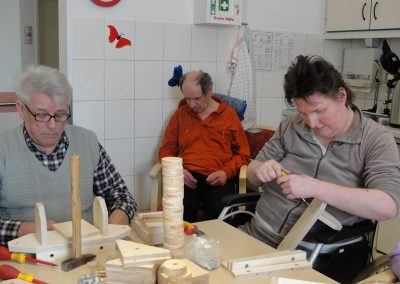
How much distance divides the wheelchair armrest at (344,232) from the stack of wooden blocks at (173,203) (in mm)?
591

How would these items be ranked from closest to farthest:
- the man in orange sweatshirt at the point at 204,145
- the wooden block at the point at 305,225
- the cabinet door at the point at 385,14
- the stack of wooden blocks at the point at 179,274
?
the stack of wooden blocks at the point at 179,274, the wooden block at the point at 305,225, the man in orange sweatshirt at the point at 204,145, the cabinet door at the point at 385,14

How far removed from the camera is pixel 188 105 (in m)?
2.90

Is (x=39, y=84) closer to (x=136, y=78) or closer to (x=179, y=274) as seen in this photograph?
(x=179, y=274)

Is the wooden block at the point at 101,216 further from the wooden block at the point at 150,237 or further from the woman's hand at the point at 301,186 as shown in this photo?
the woman's hand at the point at 301,186

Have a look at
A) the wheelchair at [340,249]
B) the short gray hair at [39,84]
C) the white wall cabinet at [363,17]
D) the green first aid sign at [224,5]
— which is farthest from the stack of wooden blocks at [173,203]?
the white wall cabinet at [363,17]

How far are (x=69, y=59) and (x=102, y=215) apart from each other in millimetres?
1643

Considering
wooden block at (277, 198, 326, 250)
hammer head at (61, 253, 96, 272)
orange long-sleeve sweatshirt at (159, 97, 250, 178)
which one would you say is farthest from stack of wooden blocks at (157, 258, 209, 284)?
orange long-sleeve sweatshirt at (159, 97, 250, 178)

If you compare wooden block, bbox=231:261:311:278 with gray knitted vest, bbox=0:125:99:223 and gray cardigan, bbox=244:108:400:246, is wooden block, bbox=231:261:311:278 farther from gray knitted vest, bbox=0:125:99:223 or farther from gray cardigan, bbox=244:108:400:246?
gray knitted vest, bbox=0:125:99:223

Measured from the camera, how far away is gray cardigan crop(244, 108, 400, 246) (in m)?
1.58

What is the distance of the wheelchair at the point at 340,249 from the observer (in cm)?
159

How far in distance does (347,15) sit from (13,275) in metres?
3.13

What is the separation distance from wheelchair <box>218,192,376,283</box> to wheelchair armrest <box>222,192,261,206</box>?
0.37 metres

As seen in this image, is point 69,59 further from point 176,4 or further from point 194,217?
point 194,217

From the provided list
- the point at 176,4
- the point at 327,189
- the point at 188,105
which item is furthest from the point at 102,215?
the point at 176,4
